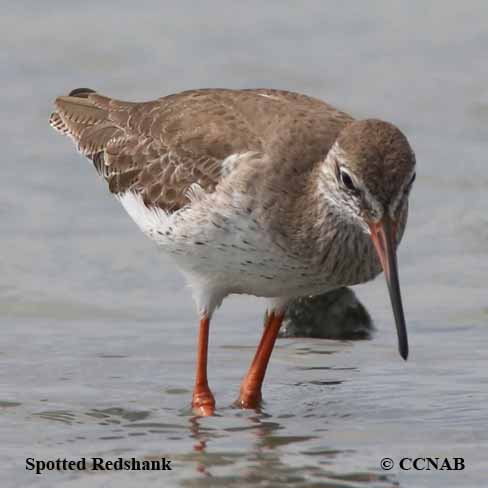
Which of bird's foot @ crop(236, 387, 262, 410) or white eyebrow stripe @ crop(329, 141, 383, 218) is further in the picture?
bird's foot @ crop(236, 387, 262, 410)

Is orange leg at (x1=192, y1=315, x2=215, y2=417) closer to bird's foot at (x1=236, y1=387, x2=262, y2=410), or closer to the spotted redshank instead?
the spotted redshank

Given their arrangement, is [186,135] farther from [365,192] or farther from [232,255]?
[365,192]

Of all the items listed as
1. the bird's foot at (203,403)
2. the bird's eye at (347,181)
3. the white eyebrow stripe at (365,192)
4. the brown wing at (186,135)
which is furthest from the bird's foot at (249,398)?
the white eyebrow stripe at (365,192)

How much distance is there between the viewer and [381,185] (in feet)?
30.8

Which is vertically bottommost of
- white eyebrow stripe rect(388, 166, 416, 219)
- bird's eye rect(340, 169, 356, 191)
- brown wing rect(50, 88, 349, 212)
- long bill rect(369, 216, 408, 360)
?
long bill rect(369, 216, 408, 360)

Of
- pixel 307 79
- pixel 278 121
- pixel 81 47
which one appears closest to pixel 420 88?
pixel 307 79

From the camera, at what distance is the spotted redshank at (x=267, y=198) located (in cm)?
954

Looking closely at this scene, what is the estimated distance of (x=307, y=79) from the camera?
20.7 m

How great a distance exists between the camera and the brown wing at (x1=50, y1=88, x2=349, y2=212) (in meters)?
10.7

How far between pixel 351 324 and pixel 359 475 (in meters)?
4.20

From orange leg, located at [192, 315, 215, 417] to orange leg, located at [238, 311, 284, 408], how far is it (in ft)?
0.85

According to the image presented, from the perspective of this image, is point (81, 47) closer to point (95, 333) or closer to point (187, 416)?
point (95, 333)

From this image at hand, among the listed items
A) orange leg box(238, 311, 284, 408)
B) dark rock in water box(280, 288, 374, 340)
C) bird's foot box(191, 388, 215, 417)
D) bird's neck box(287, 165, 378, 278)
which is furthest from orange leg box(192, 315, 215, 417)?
dark rock in water box(280, 288, 374, 340)

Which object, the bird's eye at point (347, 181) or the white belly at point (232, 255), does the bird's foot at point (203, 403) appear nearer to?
the white belly at point (232, 255)
